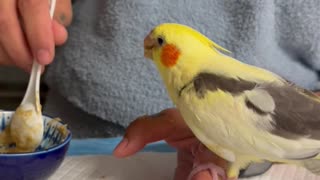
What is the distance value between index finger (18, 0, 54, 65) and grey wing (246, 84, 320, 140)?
0.61 ft

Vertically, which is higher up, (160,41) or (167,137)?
(160,41)

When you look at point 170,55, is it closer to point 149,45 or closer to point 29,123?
point 149,45

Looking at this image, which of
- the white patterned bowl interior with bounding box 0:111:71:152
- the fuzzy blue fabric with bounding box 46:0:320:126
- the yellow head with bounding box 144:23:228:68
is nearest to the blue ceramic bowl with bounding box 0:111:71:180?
the white patterned bowl interior with bounding box 0:111:71:152

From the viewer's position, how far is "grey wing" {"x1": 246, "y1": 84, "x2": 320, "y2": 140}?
0.37 m

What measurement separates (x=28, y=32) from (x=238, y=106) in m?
0.22

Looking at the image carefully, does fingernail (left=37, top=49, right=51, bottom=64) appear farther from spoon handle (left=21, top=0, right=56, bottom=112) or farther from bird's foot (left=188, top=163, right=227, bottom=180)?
bird's foot (left=188, top=163, right=227, bottom=180)

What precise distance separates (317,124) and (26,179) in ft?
0.67

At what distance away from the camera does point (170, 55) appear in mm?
404

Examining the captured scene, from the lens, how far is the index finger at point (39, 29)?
1.63ft

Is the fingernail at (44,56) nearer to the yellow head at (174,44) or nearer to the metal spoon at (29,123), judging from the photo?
the metal spoon at (29,123)

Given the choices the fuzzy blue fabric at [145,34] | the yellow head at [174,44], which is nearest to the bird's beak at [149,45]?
the yellow head at [174,44]

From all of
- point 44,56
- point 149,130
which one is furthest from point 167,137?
point 44,56

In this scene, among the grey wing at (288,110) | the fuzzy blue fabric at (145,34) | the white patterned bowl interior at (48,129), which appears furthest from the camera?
the fuzzy blue fabric at (145,34)

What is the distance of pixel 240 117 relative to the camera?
1.23 ft
